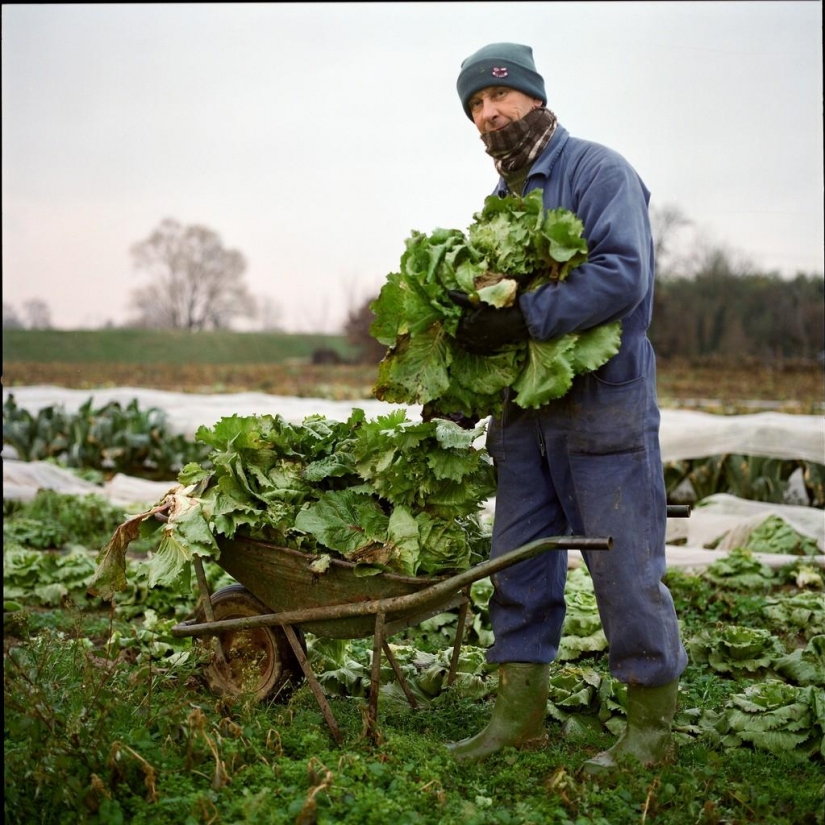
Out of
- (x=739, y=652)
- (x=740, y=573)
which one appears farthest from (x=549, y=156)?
(x=740, y=573)

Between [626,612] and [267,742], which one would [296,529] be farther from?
[626,612]

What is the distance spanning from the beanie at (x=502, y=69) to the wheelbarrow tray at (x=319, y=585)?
5.78 ft

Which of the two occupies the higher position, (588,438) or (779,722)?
(588,438)

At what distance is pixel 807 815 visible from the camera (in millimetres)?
3047

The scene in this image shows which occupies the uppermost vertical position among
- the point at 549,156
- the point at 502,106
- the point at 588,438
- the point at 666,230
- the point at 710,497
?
the point at 666,230

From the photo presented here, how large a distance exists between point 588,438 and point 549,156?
40.3 inches

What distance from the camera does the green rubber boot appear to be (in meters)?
3.52

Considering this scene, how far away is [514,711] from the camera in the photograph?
3.54 metres

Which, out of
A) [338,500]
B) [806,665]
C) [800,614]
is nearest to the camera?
[338,500]

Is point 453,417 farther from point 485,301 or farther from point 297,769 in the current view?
point 297,769

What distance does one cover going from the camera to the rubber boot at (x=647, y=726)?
11.0 feet

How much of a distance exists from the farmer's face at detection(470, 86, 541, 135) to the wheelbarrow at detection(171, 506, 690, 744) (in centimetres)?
149

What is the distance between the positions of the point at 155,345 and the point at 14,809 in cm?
2479

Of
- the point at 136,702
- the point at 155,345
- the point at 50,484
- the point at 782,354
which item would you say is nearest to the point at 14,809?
the point at 136,702
